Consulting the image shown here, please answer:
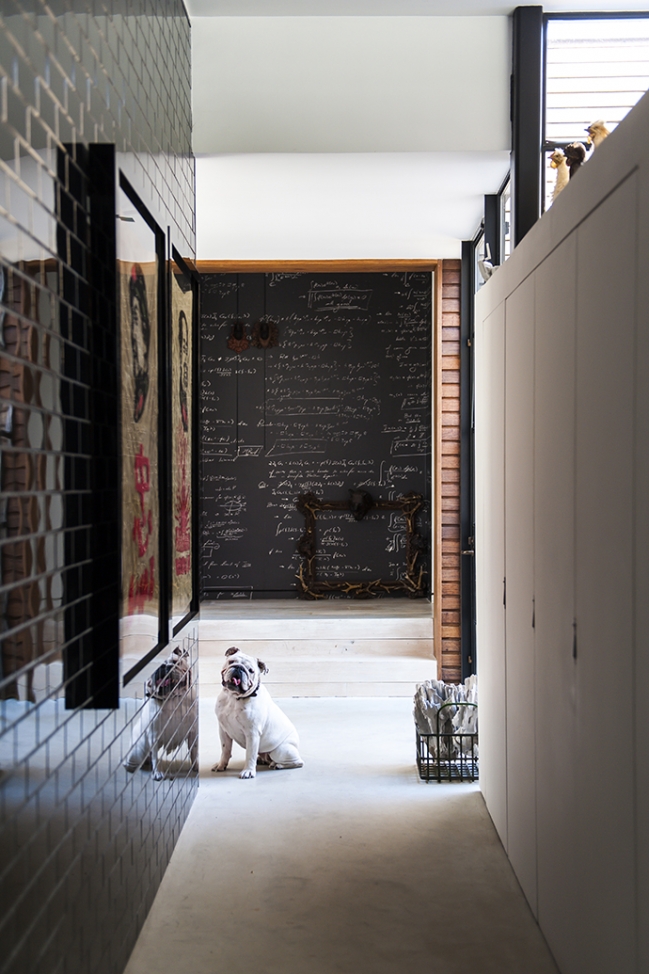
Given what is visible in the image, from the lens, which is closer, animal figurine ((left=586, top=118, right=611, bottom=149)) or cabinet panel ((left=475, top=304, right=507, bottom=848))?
animal figurine ((left=586, top=118, right=611, bottom=149))

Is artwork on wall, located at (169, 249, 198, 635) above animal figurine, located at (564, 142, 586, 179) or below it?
below

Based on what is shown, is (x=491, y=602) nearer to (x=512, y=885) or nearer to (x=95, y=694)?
(x=512, y=885)

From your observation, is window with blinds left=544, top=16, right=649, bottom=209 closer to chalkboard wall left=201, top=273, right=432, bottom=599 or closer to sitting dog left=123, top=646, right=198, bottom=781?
sitting dog left=123, top=646, right=198, bottom=781

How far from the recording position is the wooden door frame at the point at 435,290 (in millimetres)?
5430

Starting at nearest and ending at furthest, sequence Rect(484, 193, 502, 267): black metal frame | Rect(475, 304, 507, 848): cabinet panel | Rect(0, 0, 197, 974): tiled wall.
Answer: Rect(0, 0, 197, 974): tiled wall → Rect(475, 304, 507, 848): cabinet panel → Rect(484, 193, 502, 267): black metal frame

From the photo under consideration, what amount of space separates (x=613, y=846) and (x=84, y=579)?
1.26 meters

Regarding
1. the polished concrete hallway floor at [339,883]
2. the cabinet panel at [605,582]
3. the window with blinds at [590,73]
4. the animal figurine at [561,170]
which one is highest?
the window with blinds at [590,73]

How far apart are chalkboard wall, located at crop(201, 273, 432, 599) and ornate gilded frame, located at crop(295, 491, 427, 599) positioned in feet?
0.18

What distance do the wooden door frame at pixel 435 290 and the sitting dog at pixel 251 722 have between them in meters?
1.70

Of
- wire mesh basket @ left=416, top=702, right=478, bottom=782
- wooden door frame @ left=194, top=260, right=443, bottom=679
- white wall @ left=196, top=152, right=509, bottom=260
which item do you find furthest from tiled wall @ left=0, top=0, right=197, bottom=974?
wooden door frame @ left=194, top=260, right=443, bottom=679

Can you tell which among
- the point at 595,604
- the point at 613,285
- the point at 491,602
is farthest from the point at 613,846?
the point at 491,602

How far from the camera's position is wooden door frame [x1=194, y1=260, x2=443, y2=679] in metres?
5.43

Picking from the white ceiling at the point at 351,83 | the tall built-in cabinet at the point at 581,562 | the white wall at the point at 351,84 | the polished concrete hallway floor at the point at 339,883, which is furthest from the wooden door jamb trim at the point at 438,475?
the tall built-in cabinet at the point at 581,562

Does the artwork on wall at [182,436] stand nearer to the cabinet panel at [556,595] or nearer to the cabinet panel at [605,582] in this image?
the cabinet panel at [556,595]
